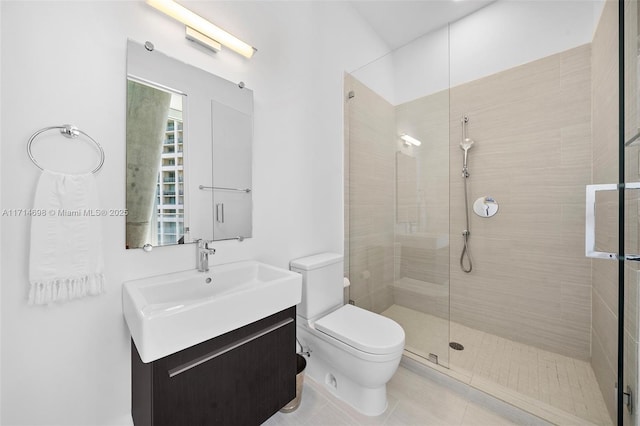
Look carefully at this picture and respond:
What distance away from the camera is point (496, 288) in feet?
6.81

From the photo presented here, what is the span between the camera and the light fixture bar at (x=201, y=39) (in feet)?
3.92

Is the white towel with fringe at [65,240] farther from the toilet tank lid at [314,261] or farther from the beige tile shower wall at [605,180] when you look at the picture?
the beige tile shower wall at [605,180]

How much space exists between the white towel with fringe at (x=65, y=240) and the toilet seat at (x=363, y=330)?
109 cm

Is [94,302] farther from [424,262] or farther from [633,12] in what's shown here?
[633,12]

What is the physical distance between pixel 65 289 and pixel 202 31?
1.23 meters

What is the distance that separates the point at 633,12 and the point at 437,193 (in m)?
1.21

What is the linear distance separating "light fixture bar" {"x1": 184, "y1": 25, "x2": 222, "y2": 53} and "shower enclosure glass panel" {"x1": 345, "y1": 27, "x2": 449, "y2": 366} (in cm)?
112

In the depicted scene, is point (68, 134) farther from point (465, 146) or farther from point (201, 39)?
point (465, 146)

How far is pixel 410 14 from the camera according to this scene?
7.04 ft

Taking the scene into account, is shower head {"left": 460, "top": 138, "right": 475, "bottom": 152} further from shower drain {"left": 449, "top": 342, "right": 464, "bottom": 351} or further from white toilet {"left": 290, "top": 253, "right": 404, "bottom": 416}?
shower drain {"left": 449, "top": 342, "right": 464, "bottom": 351}

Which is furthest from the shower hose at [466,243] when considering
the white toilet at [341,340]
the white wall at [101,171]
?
the white wall at [101,171]

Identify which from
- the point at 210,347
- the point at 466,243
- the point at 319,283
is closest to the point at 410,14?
the point at 466,243

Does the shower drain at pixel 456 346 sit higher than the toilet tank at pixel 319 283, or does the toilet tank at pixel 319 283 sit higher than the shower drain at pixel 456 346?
the toilet tank at pixel 319 283

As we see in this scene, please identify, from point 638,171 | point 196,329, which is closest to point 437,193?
point 638,171
